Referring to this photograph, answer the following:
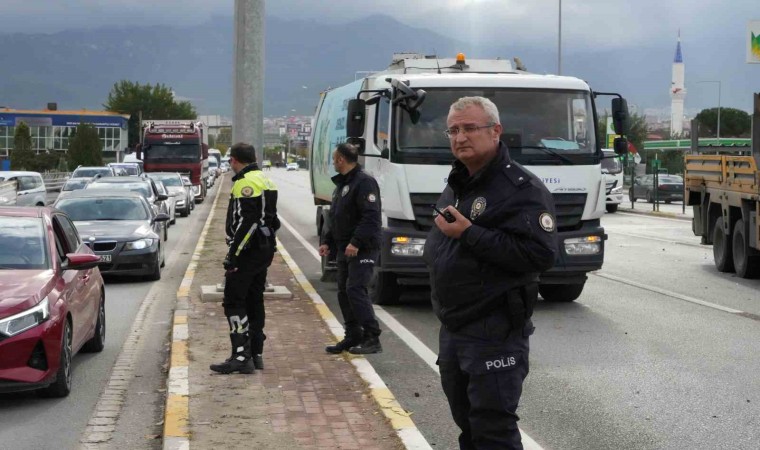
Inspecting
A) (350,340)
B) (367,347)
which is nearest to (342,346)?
(350,340)

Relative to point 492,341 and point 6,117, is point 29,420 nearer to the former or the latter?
point 492,341

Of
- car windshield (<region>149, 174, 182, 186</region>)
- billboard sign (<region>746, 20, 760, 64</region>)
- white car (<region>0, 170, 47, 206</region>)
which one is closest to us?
white car (<region>0, 170, 47, 206</region>)

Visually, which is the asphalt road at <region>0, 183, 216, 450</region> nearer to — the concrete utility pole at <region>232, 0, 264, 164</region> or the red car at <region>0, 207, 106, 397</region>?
the red car at <region>0, 207, 106, 397</region>

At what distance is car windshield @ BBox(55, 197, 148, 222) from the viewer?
19.1m

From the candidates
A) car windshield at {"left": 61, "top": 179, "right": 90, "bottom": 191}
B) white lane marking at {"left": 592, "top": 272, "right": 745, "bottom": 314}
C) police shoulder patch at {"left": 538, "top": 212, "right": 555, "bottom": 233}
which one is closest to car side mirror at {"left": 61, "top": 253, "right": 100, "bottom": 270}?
police shoulder patch at {"left": 538, "top": 212, "right": 555, "bottom": 233}

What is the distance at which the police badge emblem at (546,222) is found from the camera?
187 inches

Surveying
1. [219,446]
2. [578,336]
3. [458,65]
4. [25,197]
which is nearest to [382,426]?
[219,446]

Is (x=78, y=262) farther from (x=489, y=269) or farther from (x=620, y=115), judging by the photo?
Answer: (x=620, y=115)

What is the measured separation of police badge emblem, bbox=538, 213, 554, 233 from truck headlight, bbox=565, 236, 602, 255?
8.78 m

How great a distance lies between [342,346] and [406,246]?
10.8 ft

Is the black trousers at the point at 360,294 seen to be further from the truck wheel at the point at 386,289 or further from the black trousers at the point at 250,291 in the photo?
the truck wheel at the point at 386,289

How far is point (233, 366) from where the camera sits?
9.05m

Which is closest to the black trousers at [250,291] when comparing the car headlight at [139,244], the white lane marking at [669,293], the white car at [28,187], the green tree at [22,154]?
the white lane marking at [669,293]

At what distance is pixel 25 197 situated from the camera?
Result: 115 ft
